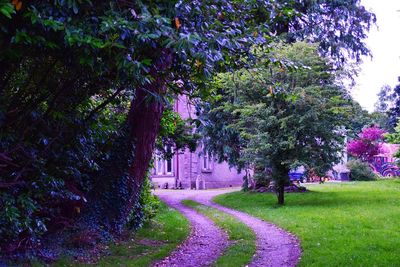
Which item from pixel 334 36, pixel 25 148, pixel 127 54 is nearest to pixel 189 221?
pixel 25 148

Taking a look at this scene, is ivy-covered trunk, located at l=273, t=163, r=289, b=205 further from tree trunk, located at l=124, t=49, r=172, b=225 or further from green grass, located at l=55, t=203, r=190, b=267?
tree trunk, located at l=124, t=49, r=172, b=225

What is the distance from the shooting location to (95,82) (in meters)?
7.38

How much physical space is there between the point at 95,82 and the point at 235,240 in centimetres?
511

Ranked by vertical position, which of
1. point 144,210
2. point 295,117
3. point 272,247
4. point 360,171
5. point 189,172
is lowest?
point 272,247

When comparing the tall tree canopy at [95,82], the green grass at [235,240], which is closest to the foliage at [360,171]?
the green grass at [235,240]

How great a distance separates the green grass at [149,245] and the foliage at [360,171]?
23644 mm

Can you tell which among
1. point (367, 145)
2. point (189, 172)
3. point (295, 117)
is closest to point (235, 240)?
point (295, 117)

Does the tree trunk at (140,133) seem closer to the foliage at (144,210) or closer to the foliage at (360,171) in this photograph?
the foliage at (144,210)

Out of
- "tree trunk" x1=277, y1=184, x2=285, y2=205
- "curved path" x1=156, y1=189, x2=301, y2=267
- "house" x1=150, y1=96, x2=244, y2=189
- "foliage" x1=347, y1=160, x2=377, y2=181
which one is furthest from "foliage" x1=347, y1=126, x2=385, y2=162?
"curved path" x1=156, y1=189, x2=301, y2=267

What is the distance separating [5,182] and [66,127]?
144cm

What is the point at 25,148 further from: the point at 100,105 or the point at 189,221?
the point at 189,221

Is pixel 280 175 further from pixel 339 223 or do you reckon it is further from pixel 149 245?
pixel 149 245

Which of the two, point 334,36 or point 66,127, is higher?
point 334,36

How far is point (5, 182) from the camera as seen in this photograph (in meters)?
7.00
